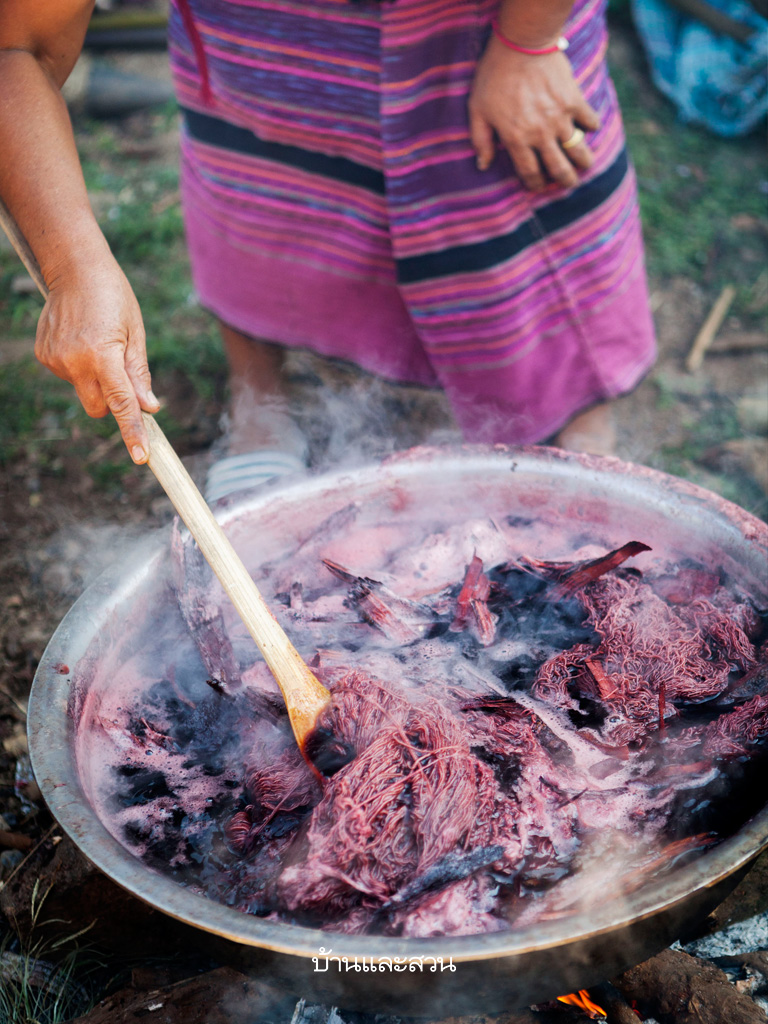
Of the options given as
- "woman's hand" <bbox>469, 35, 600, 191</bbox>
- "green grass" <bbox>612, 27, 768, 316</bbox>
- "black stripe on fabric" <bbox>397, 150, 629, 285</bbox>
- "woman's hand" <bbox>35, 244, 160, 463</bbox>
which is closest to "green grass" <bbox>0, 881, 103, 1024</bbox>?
"woman's hand" <bbox>35, 244, 160, 463</bbox>

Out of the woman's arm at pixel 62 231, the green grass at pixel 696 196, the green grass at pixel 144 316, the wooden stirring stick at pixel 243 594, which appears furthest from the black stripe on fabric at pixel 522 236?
the green grass at pixel 696 196

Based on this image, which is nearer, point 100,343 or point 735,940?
point 100,343

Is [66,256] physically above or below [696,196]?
above

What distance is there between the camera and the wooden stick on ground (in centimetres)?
488

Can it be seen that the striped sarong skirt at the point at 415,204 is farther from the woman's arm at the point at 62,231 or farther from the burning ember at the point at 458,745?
the burning ember at the point at 458,745

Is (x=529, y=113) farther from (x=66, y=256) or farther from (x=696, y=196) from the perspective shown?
(x=696, y=196)

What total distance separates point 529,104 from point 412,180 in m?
0.44

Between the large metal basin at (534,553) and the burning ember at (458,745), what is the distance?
95 millimetres

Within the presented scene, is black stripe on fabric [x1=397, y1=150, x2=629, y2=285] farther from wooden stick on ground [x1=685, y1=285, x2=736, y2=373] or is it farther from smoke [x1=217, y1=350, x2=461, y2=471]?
wooden stick on ground [x1=685, y1=285, x2=736, y2=373]

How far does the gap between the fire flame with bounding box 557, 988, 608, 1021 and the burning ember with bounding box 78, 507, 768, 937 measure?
0.4 inches

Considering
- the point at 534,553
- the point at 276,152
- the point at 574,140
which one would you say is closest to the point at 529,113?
the point at 574,140

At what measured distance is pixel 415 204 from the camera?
266 centimetres

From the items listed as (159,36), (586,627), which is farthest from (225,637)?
(159,36)

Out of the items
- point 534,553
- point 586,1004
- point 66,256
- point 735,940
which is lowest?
point 735,940
